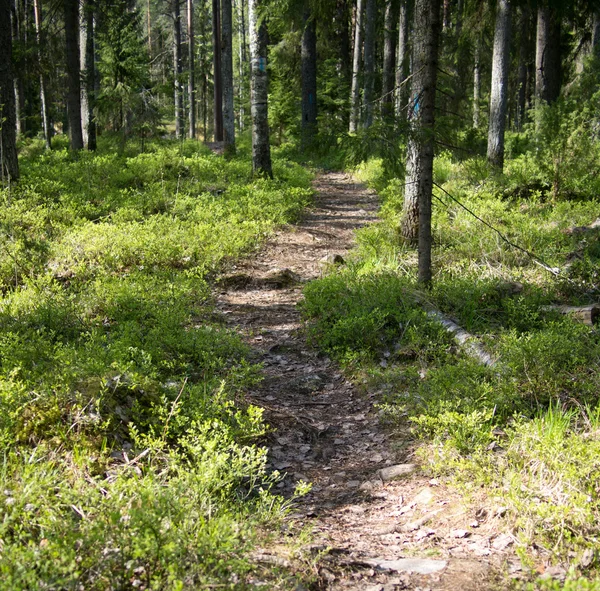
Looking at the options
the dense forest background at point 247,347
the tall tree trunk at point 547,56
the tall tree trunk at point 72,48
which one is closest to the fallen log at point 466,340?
the dense forest background at point 247,347

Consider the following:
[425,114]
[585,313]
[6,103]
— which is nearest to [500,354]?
[585,313]

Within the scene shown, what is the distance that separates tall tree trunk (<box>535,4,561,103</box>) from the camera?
613 inches

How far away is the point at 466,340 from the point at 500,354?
0.54 meters

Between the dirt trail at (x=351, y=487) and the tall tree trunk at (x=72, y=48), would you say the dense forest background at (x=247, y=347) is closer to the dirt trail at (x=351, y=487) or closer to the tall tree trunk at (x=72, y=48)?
the dirt trail at (x=351, y=487)

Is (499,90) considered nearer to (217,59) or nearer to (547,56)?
(547,56)

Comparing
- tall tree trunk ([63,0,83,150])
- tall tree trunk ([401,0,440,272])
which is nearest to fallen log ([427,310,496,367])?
tall tree trunk ([401,0,440,272])

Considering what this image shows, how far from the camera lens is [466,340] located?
Answer: 5695 millimetres

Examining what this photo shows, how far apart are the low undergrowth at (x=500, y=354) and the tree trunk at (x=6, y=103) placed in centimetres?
785

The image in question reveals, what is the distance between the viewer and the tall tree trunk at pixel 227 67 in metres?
18.9

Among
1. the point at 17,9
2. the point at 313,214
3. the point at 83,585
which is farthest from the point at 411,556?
the point at 17,9

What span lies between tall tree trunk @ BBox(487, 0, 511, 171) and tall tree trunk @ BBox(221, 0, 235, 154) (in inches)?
→ 368

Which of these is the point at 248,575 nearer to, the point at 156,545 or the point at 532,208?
the point at 156,545

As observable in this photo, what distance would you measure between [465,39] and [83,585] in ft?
54.0

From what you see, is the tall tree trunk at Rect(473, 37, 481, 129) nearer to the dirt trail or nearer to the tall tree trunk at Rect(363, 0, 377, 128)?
the tall tree trunk at Rect(363, 0, 377, 128)
